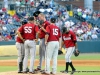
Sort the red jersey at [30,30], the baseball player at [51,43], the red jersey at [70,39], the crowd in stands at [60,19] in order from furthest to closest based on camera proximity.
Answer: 1. the crowd in stands at [60,19]
2. the red jersey at [70,39]
3. the red jersey at [30,30]
4. the baseball player at [51,43]

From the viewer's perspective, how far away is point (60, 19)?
34.2 meters

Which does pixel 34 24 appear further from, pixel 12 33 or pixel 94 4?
pixel 94 4

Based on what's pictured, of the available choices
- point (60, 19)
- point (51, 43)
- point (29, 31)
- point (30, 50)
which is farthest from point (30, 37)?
point (60, 19)

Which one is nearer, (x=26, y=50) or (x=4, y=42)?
(x=26, y=50)

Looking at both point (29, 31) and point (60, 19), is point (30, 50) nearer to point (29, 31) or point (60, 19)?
point (29, 31)

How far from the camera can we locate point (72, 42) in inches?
637

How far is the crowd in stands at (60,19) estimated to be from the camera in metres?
31.8

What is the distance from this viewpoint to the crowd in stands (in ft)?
104

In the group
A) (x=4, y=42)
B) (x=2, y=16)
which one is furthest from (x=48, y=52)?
(x=2, y=16)

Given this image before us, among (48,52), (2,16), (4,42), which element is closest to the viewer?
(48,52)

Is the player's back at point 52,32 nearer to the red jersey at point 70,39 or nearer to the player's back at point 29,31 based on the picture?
the player's back at point 29,31

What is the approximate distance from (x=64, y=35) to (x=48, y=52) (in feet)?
9.14

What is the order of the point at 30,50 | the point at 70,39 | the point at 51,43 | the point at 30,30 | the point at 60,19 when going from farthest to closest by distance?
the point at 60,19
the point at 70,39
the point at 30,50
the point at 30,30
the point at 51,43

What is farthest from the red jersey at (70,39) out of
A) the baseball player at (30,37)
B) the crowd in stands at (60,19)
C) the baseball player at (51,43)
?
the crowd in stands at (60,19)
